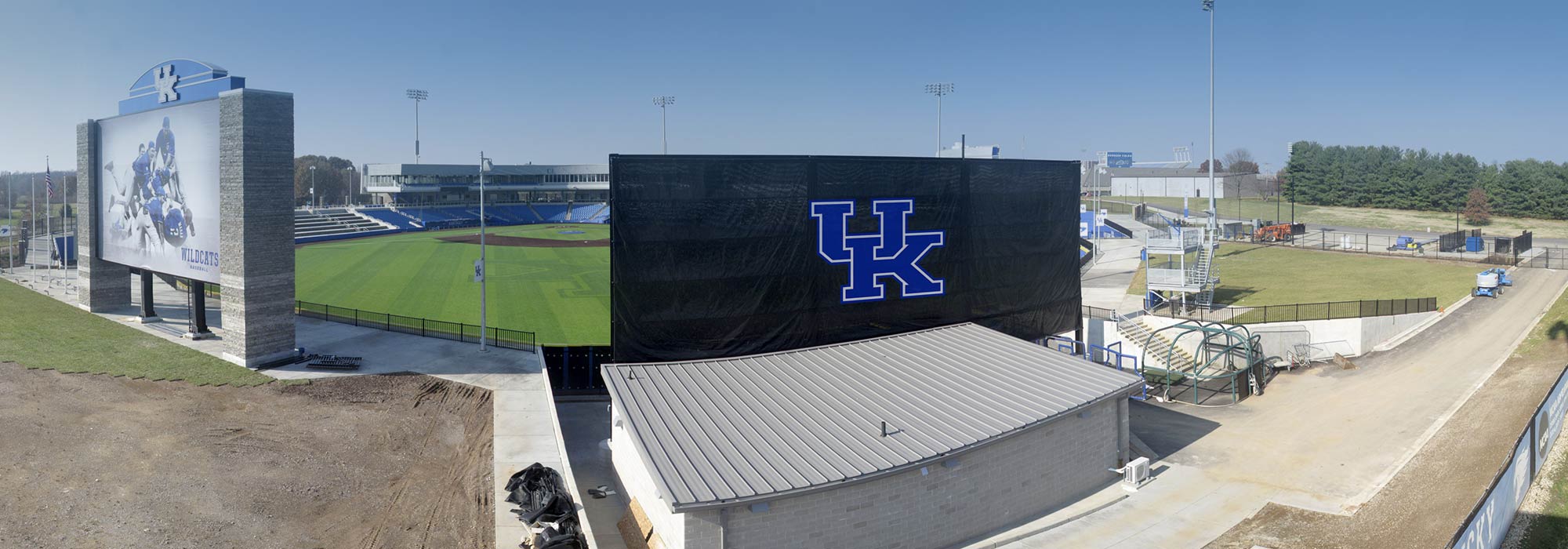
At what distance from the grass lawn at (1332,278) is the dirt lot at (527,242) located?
48.7 m

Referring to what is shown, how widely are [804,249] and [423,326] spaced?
1705cm

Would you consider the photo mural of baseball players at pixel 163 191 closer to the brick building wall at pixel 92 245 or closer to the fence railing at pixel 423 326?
the brick building wall at pixel 92 245

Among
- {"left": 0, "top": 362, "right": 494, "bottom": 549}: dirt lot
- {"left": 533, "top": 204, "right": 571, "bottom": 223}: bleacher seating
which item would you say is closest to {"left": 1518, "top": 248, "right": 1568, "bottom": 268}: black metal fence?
{"left": 0, "top": 362, "right": 494, "bottom": 549}: dirt lot

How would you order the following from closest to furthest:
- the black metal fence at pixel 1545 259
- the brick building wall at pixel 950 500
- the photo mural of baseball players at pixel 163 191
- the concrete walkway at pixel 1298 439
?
the brick building wall at pixel 950 500 → the concrete walkway at pixel 1298 439 → the photo mural of baseball players at pixel 163 191 → the black metal fence at pixel 1545 259

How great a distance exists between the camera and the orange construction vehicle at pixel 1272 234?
216 ft

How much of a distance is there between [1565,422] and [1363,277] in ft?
90.0

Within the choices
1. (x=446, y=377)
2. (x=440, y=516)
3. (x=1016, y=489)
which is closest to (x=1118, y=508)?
(x=1016, y=489)

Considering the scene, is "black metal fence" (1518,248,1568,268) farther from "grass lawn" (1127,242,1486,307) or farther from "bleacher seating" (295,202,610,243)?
"bleacher seating" (295,202,610,243)

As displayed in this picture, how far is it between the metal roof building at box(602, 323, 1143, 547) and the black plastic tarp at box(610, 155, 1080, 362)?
1220 mm

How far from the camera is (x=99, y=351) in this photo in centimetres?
3023

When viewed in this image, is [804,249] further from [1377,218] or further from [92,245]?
[1377,218]

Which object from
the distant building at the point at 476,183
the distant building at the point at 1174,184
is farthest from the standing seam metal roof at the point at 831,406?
the distant building at the point at 476,183

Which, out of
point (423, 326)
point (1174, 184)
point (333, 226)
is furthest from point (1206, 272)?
point (1174, 184)

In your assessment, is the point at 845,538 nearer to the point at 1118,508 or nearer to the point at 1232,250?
the point at 1118,508
